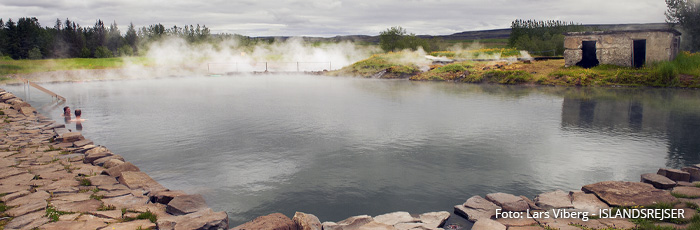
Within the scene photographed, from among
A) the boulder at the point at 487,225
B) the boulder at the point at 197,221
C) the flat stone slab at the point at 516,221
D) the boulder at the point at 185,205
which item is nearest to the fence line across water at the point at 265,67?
the boulder at the point at 185,205

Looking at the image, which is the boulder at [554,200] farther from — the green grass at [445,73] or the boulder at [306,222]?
the green grass at [445,73]

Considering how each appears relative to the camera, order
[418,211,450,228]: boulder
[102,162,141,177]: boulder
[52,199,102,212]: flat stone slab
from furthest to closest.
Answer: [102,162,141,177]: boulder → [52,199,102,212]: flat stone slab → [418,211,450,228]: boulder

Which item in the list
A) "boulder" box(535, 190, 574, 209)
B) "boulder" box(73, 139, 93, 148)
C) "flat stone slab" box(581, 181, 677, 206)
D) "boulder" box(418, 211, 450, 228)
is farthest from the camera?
"boulder" box(73, 139, 93, 148)

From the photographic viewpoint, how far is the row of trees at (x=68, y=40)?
320ft

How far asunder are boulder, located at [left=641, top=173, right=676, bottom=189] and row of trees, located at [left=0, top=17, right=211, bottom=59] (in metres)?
99.4

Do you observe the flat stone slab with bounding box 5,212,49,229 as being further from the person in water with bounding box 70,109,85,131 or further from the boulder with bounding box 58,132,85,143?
the person in water with bounding box 70,109,85,131

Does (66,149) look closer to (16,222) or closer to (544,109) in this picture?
(16,222)

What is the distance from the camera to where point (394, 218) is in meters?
8.90

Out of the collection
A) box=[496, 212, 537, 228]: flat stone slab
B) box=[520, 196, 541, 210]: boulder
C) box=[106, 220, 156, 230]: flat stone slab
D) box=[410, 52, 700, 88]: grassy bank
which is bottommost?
box=[496, 212, 537, 228]: flat stone slab

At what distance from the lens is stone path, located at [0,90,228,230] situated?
8297 millimetres

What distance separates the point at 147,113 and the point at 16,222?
53.7ft

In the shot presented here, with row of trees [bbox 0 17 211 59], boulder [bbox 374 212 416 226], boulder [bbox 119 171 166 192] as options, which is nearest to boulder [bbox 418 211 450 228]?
boulder [bbox 374 212 416 226]

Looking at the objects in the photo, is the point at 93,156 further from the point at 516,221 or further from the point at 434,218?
the point at 516,221

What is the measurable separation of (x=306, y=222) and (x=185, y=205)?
2.74 m
